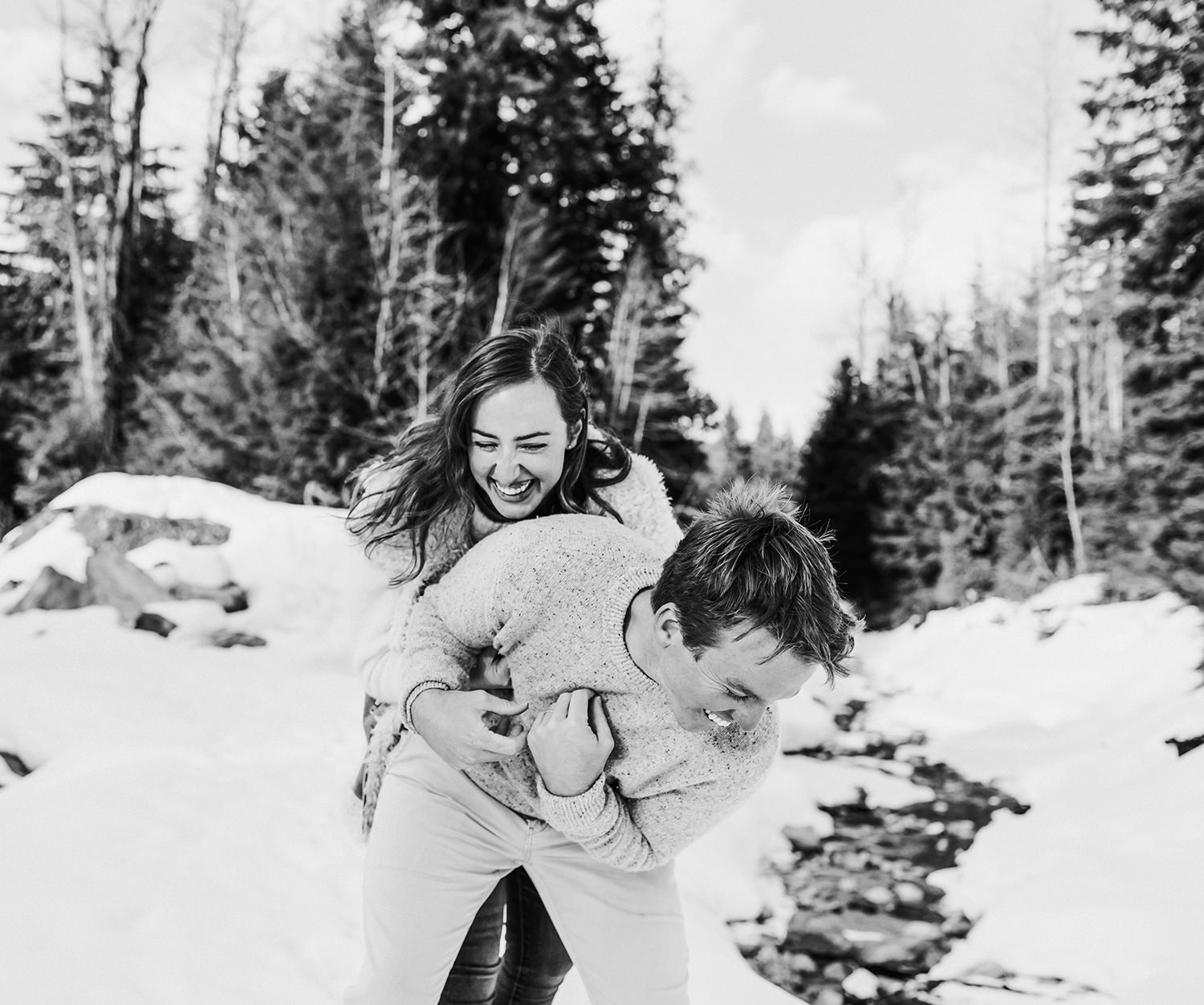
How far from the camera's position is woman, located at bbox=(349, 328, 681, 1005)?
1901 mm

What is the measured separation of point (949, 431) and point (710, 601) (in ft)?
63.1

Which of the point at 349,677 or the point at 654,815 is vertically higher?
the point at 654,815

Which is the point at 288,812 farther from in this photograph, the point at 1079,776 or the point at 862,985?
the point at 1079,776

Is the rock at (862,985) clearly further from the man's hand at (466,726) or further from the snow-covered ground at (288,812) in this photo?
the man's hand at (466,726)

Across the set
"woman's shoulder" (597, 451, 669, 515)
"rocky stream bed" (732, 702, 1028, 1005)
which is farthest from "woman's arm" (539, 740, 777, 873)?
"rocky stream bed" (732, 702, 1028, 1005)

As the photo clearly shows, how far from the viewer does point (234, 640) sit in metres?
6.94

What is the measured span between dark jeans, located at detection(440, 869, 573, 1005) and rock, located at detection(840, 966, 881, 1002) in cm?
281

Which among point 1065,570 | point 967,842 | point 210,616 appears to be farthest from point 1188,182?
point 210,616

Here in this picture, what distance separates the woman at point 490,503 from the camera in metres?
1.90

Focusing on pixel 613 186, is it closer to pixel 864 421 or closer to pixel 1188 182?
pixel 864 421

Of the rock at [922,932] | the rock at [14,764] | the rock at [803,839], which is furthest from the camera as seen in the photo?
the rock at [803,839]

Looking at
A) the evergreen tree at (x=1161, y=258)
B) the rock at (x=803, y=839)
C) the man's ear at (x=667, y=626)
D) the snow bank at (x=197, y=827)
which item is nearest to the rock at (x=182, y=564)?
the snow bank at (x=197, y=827)

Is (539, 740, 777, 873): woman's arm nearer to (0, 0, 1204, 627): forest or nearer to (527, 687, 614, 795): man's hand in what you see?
(527, 687, 614, 795): man's hand

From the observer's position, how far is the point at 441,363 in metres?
13.4
